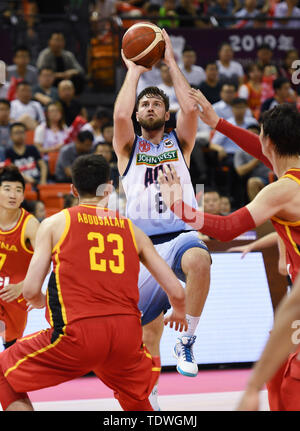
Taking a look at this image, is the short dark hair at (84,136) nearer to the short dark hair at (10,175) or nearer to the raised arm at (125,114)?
the short dark hair at (10,175)

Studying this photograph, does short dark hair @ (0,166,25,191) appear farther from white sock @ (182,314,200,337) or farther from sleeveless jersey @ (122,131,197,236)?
white sock @ (182,314,200,337)

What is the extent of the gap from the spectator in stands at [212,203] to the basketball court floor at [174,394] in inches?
87.5

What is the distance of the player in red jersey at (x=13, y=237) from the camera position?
610cm

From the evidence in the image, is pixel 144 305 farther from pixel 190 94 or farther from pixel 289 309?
pixel 289 309

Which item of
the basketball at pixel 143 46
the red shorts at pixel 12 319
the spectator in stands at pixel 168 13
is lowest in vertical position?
the red shorts at pixel 12 319

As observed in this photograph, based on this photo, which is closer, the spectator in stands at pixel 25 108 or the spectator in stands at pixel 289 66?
the spectator in stands at pixel 25 108

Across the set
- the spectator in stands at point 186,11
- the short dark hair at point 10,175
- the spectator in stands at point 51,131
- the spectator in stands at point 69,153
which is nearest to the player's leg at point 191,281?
the short dark hair at point 10,175

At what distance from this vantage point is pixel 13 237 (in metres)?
6.10

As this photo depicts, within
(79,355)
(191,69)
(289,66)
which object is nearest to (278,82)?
(289,66)

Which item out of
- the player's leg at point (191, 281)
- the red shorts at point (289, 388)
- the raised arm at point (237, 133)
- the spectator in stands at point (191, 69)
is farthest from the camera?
the spectator in stands at point (191, 69)

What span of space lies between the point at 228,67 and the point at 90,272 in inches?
379

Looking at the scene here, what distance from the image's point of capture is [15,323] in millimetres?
6336

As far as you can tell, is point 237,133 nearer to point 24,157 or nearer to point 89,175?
point 89,175

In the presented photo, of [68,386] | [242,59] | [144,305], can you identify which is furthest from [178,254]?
[242,59]
